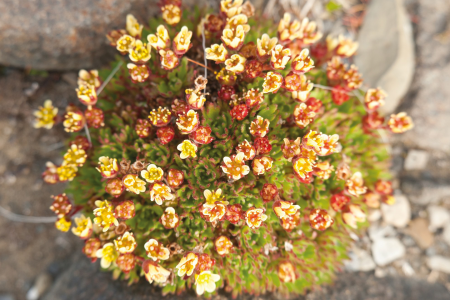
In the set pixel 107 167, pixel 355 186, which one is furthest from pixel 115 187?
pixel 355 186

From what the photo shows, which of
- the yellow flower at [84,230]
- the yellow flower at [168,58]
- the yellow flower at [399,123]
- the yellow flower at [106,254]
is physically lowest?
the yellow flower at [106,254]

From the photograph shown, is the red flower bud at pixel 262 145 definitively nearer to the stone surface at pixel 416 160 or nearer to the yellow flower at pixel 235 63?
the yellow flower at pixel 235 63

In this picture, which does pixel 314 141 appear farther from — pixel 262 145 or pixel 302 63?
pixel 302 63

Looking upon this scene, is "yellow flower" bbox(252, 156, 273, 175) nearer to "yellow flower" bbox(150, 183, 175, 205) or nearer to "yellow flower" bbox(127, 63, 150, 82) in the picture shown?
"yellow flower" bbox(150, 183, 175, 205)

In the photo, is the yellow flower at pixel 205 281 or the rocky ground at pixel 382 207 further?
the rocky ground at pixel 382 207

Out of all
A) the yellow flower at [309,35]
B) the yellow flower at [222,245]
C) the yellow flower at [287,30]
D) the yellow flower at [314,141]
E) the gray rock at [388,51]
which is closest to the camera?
the yellow flower at [314,141]

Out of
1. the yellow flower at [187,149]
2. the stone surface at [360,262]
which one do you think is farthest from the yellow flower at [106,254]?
the stone surface at [360,262]

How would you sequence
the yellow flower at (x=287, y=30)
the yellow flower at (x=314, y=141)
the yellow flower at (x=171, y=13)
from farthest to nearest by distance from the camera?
the yellow flower at (x=171, y=13), the yellow flower at (x=287, y=30), the yellow flower at (x=314, y=141)

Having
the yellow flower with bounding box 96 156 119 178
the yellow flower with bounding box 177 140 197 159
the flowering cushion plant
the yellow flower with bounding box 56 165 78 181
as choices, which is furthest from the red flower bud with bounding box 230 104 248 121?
the yellow flower with bounding box 56 165 78 181
